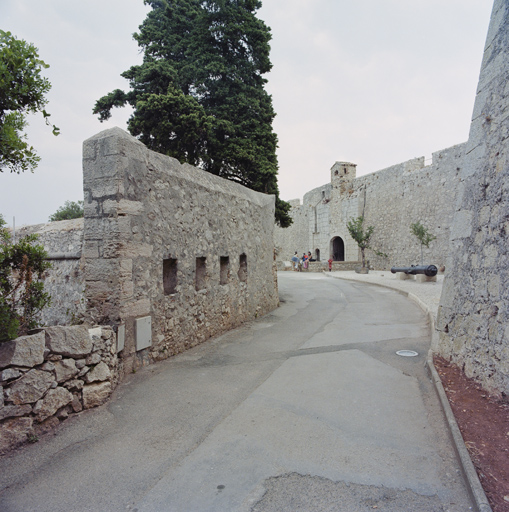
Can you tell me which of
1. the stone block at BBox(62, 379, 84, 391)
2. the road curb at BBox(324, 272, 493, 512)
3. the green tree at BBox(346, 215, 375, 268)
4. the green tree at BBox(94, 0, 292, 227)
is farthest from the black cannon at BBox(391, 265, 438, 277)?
the stone block at BBox(62, 379, 84, 391)

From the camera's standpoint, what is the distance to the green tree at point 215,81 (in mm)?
11031

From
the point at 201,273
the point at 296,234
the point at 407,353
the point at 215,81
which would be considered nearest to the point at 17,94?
the point at 201,273

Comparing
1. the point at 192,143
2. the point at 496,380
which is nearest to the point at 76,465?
the point at 496,380

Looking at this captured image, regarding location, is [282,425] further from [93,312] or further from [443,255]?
[443,255]

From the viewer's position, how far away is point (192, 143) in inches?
434

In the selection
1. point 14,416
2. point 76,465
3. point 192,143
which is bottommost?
point 76,465

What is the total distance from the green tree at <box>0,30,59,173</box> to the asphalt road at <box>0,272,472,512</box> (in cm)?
240

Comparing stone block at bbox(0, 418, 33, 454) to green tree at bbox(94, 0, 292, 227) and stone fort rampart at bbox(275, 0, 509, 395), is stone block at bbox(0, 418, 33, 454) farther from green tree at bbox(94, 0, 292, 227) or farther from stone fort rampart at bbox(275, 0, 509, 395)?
green tree at bbox(94, 0, 292, 227)

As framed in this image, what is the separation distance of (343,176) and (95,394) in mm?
30583

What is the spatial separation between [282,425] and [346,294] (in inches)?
436

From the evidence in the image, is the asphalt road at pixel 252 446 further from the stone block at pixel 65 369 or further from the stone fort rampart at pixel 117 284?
the stone block at pixel 65 369

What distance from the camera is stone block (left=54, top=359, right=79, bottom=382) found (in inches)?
135

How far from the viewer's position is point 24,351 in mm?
3084

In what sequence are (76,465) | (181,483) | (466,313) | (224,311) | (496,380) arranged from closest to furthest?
(181,483), (76,465), (496,380), (466,313), (224,311)
